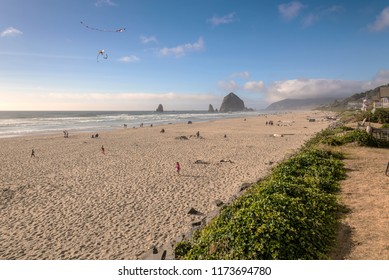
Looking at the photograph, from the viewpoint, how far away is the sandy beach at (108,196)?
30.7ft

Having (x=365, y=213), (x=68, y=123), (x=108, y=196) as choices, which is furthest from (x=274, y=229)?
(x=68, y=123)

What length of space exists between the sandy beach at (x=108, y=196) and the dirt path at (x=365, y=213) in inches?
196

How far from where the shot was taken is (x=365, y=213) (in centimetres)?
759

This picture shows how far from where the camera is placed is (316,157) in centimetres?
1315

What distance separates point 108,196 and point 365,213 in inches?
457

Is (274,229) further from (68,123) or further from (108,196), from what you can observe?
(68,123)

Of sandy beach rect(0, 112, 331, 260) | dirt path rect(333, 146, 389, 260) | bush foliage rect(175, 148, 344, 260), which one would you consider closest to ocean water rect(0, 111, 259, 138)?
sandy beach rect(0, 112, 331, 260)

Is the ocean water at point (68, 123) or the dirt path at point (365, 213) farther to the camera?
the ocean water at point (68, 123)

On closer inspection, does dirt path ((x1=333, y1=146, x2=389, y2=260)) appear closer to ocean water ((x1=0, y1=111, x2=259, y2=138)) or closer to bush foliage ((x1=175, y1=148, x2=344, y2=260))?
bush foliage ((x1=175, y1=148, x2=344, y2=260))

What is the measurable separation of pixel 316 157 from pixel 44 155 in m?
25.1

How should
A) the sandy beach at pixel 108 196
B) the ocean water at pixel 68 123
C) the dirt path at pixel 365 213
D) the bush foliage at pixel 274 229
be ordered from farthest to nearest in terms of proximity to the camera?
the ocean water at pixel 68 123 → the sandy beach at pixel 108 196 → the dirt path at pixel 365 213 → the bush foliage at pixel 274 229

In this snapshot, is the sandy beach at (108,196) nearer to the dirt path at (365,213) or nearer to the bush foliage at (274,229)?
the bush foliage at (274,229)

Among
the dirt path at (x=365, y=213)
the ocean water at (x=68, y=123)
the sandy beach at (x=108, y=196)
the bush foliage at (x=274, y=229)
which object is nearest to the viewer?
the bush foliage at (x=274, y=229)

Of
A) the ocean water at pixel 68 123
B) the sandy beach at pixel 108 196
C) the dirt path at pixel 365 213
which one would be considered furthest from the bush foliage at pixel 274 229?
the ocean water at pixel 68 123
